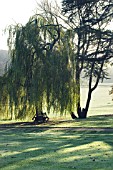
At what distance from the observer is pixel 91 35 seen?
26.5 m

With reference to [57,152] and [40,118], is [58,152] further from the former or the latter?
[40,118]

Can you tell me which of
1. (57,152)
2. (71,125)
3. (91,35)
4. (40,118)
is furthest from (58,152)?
(91,35)

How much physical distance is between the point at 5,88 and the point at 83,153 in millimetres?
12297

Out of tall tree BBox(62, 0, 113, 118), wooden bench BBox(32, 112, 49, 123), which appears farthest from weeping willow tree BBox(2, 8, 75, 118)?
tall tree BBox(62, 0, 113, 118)

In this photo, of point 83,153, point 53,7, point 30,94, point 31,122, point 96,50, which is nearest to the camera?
point 83,153

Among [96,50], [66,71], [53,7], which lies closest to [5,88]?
[66,71]

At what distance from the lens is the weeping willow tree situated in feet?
69.5

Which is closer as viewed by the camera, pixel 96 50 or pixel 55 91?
pixel 55 91

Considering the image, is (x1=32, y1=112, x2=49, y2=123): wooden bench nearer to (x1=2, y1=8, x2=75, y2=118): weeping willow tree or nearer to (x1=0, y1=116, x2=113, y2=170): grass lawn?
(x1=2, y1=8, x2=75, y2=118): weeping willow tree

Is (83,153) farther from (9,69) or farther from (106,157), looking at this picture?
(9,69)

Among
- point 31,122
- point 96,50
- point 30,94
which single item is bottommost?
point 31,122

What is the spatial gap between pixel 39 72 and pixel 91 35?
7.40 m

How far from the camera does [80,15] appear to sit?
28.7 m

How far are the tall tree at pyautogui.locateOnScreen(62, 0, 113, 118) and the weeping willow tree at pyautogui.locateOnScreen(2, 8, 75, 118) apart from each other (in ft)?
12.2
